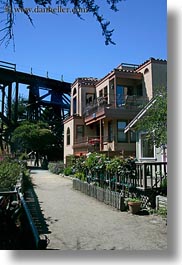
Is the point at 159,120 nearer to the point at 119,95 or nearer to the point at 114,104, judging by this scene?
the point at 114,104

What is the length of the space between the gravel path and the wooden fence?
0.15 m

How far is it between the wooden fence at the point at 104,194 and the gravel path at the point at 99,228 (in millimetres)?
151

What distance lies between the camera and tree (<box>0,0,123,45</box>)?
155 inches

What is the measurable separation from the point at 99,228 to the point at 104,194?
8.07ft

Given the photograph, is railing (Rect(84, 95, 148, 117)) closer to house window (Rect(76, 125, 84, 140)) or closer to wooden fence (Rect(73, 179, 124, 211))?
house window (Rect(76, 125, 84, 140))

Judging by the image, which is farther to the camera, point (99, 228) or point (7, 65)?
point (99, 228)

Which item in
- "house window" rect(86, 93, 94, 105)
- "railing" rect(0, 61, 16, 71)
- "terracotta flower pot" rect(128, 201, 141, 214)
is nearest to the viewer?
"railing" rect(0, 61, 16, 71)

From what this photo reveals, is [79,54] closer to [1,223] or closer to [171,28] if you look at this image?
[171,28]

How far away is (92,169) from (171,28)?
18.8 ft

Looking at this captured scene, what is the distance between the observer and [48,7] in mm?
4109

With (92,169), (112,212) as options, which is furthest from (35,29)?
Result: (92,169)

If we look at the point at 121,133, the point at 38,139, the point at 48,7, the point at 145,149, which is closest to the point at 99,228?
the point at 48,7

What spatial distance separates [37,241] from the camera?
3557 mm

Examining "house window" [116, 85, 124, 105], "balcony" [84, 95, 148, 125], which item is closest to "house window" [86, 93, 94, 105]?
"balcony" [84, 95, 148, 125]
